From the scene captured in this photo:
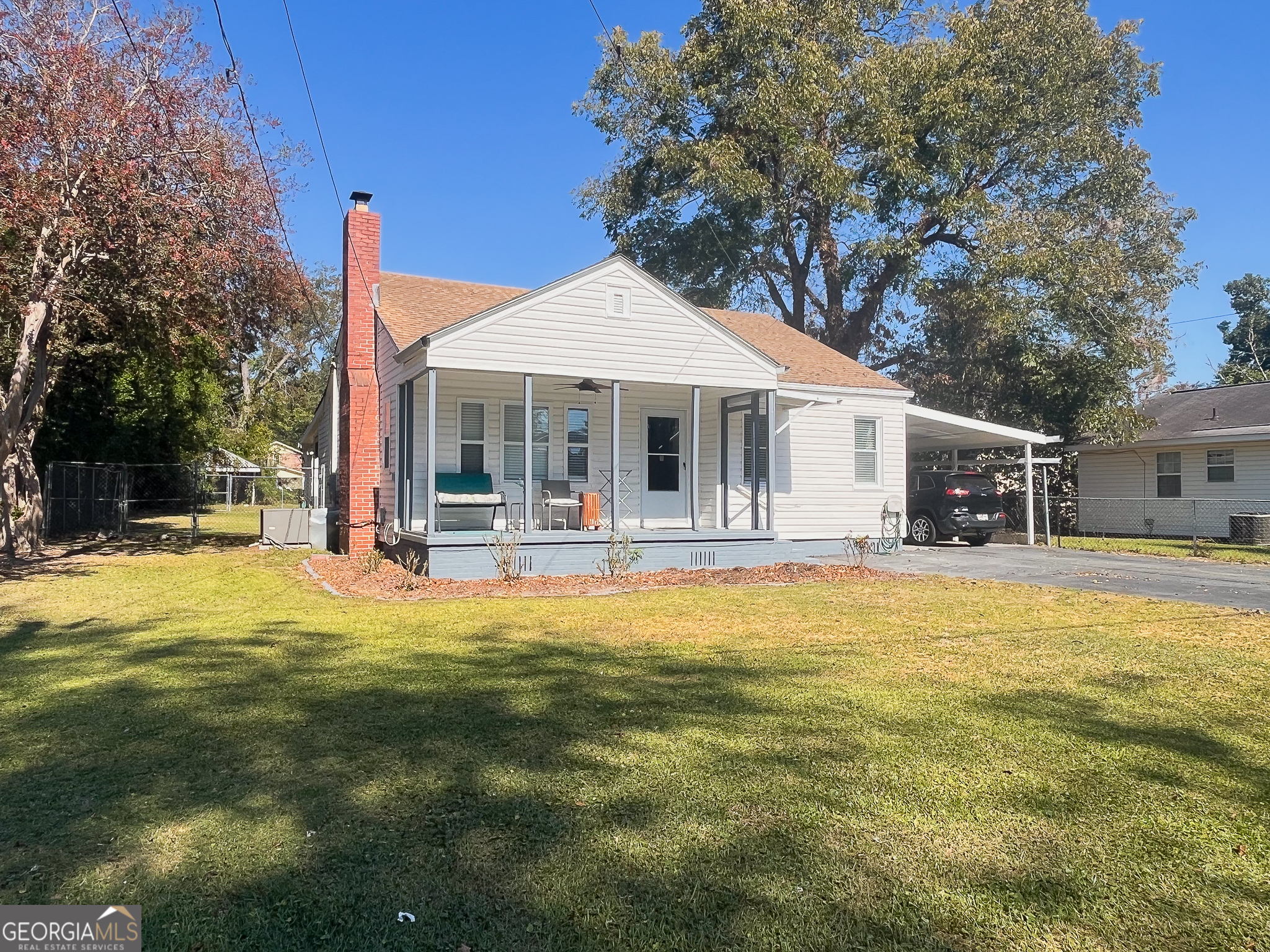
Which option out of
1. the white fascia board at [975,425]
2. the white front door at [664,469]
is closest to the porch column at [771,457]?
the white front door at [664,469]

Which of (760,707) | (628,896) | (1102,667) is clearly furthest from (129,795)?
(1102,667)

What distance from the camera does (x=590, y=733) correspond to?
186 inches

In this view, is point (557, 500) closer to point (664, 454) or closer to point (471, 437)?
point (471, 437)

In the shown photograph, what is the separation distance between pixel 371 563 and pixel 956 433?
13.7 meters

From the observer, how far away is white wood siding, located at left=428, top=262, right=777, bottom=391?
1227 cm

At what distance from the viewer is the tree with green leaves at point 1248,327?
50.1 m

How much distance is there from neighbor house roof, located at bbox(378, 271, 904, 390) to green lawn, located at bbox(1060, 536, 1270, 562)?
21.0ft

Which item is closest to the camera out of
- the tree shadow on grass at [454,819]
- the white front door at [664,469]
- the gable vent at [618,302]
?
the tree shadow on grass at [454,819]

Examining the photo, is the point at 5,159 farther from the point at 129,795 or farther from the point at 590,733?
the point at 590,733

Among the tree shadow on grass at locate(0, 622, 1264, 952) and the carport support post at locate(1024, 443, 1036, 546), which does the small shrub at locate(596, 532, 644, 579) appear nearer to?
the tree shadow on grass at locate(0, 622, 1264, 952)

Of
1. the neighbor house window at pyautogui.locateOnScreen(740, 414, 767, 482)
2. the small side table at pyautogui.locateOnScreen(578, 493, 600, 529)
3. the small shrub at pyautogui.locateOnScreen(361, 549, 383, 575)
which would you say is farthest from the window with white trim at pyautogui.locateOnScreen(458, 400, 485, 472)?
the neighbor house window at pyautogui.locateOnScreen(740, 414, 767, 482)

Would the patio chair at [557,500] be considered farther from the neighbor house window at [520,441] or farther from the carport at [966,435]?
the carport at [966,435]

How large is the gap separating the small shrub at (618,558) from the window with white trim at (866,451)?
680 cm

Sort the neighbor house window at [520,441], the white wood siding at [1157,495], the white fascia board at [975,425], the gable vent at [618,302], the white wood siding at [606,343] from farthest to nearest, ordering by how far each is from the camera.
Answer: the white wood siding at [1157,495], the white fascia board at [975,425], the neighbor house window at [520,441], the gable vent at [618,302], the white wood siding at [606,343]
